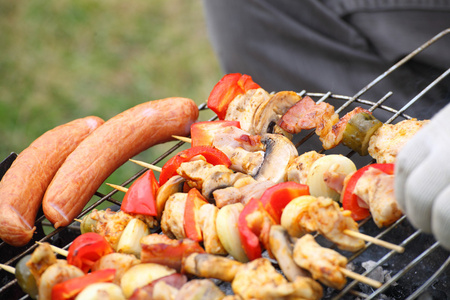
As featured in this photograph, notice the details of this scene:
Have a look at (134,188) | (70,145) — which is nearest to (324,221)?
(134,188)

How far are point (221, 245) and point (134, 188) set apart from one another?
68 centimetres

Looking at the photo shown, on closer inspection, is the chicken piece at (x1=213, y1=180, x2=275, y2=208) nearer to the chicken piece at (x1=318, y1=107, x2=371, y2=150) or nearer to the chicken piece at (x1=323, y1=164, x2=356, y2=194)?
the chicken piece at (x1=323, y1=164, x2=356, y2=194)

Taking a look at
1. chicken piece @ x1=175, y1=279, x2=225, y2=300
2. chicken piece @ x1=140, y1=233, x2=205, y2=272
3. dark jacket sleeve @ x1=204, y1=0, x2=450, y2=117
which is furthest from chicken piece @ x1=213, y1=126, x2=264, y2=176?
dark jacket sleeve @ x1=204, y1=0, x2=450, y2=117

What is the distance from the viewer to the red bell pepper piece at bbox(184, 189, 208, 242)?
96.1 inches

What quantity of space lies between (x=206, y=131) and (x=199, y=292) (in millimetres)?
1287

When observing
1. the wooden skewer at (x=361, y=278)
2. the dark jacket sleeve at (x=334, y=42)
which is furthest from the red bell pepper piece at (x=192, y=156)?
the dark jacket sleeve at (x=334, y=42)

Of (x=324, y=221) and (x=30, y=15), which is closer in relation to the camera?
(x=324, y=221)

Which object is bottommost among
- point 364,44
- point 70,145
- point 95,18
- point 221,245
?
point 221,245

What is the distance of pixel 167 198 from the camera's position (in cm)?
271

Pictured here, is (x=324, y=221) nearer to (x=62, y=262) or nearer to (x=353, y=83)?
(x=62, y=262)

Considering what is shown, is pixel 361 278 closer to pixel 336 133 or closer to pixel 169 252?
pixel 169 252

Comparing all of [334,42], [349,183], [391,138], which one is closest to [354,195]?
[349,183]

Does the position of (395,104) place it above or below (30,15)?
below

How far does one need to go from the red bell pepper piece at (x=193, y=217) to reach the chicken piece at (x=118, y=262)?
12.1 inches
